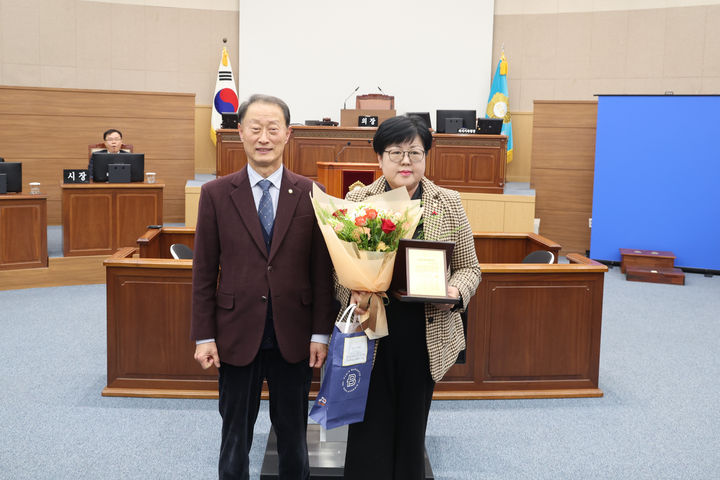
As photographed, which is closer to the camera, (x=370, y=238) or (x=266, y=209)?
(x=370, y=238)

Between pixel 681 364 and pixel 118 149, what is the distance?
6.67 meters

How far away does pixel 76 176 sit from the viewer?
23.1 feet

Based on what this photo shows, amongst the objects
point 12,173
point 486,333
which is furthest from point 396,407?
point 12,173

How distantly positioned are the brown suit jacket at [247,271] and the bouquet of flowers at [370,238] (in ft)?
0.66

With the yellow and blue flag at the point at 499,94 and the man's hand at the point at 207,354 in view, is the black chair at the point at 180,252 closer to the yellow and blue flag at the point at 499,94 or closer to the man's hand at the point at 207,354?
the man's hand at the point at 207,354

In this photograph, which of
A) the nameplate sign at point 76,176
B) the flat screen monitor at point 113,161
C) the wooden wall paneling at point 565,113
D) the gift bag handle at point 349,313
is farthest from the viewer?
the wooden wall paneling at point 565,113

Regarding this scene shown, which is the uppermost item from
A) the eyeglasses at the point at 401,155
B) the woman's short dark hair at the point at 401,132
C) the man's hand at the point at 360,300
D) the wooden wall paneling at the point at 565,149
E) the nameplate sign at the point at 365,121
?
the nameplate sign at the point at 365,121

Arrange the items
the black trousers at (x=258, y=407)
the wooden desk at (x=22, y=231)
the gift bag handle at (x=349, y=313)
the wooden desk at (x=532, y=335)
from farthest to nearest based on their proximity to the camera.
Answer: the wooden desk at (x=22, y=231) → the wooden desk at (x=532, y=335) → the black trousers at (x=258, y=407) → the gift bag handle at (x=349, y=313)

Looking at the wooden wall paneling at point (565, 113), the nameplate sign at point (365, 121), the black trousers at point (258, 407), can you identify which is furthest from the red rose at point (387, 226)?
the wooden wall paneling at point (565, 113)

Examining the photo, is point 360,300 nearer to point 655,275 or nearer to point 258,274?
point 258,274

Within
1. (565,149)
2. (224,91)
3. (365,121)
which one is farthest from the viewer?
(224,91)

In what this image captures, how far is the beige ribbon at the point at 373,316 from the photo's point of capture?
6.34 ft

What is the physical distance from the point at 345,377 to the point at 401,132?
79 cm

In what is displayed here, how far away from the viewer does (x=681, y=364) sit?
4.63 meters
